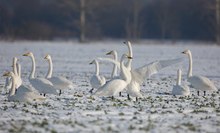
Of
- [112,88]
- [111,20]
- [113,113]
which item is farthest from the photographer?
[111,20]

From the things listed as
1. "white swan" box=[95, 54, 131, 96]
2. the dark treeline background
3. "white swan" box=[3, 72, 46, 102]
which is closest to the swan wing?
"white swan" box=[95, 54, 131, 96]

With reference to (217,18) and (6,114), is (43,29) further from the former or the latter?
(6,114)

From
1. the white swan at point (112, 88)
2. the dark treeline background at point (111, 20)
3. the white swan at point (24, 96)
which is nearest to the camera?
the white swan at point (24, 96)

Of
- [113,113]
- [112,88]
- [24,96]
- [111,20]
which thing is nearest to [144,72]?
[112,88]

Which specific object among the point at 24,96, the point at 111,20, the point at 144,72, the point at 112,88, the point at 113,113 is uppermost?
the point at 111,20

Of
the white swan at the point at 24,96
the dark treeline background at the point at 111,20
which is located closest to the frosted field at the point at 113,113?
the white swan at the point at 24,96

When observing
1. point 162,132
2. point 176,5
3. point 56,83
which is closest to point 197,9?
point 176,5

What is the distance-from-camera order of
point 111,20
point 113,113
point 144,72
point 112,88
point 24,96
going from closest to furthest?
1. point 113,113
2. point 24,96
3. point 112,88
4. point 144,72
5. point 111,20

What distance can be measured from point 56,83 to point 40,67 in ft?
28.8

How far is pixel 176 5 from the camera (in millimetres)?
79062

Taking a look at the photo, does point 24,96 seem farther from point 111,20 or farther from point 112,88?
point 111,20

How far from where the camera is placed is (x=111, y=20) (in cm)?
7744

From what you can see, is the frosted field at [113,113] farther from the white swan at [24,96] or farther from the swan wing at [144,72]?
the swan wing at [144,72]

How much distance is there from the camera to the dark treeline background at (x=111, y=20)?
5859cm
